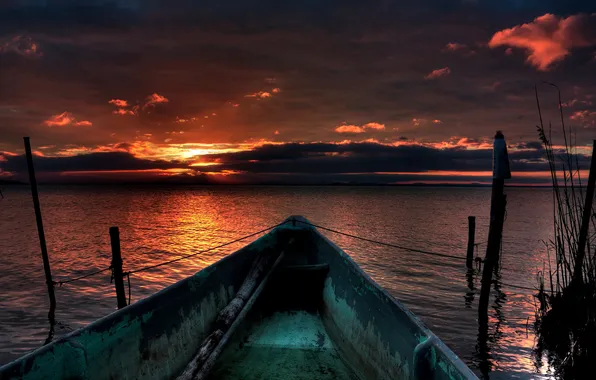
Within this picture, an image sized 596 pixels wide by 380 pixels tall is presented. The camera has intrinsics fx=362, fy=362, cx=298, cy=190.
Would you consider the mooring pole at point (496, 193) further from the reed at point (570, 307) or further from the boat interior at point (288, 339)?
the boat interior at point (288, 339)

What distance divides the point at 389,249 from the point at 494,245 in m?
14.4

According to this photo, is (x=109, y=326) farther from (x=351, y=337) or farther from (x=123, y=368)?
(x=351, y=337)

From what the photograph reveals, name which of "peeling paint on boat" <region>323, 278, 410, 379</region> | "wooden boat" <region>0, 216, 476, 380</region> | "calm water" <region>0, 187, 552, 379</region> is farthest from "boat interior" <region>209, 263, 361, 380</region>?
"calm water" <region>0, 187, 552, 379</region>

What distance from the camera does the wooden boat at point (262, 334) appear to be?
125 inches

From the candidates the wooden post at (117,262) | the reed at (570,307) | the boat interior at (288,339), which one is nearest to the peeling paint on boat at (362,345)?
the boat interior at (288,339)

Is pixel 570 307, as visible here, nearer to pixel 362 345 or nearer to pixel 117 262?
pixel 362 345

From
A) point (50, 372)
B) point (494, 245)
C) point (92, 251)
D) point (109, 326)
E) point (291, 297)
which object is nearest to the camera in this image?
point (50, 372)

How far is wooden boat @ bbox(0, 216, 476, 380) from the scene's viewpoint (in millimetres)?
3174

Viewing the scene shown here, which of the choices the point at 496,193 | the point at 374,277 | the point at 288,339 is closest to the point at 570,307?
the point at 496,193

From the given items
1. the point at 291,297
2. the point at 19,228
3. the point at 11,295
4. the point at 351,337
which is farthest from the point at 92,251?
the point at 351,337

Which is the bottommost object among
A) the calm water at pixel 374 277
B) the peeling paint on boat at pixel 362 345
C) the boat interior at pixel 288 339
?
the calm water at pixel 374 277

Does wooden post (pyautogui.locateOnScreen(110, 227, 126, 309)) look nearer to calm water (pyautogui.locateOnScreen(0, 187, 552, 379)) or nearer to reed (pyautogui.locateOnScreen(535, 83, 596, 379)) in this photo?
calm water (pyautogui.locateOnScreen(0, 187, 552, 379))

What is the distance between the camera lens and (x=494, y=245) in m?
9.84

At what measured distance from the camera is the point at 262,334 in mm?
6223
